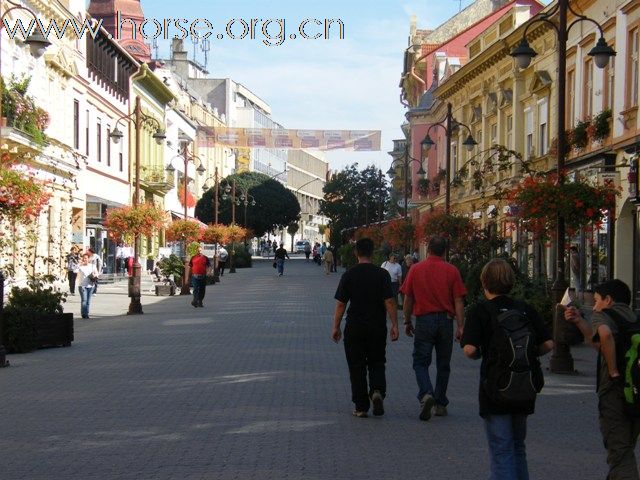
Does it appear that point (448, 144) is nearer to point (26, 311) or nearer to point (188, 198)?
point (26, 311)

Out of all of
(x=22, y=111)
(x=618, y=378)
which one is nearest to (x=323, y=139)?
(x=22, y=111)

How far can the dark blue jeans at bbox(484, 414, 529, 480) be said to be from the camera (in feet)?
20.5

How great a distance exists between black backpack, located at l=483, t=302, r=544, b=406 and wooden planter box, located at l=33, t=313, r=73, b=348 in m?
11.9

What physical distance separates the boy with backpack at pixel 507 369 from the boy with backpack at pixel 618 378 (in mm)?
279

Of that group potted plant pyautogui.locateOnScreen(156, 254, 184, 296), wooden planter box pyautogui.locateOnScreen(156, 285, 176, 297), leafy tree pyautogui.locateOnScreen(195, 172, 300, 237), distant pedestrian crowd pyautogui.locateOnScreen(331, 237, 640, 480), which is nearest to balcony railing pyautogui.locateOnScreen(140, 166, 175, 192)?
potted plant pyautogui.locateOnScreen(156, 254, 184, 296)

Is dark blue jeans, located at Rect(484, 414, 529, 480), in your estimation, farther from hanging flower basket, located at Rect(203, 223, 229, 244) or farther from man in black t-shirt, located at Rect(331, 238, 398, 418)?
hanging flower basket, located at Rect(203, 223, 229, 244)

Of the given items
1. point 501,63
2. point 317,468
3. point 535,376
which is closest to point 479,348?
point 535,376

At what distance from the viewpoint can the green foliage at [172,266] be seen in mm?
36656

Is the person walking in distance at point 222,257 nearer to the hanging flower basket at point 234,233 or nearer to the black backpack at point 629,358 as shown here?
the hanging flower basket at point 234,233

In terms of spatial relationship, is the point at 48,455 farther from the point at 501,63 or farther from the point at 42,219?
the point at 501,63

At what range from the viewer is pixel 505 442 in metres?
6.27

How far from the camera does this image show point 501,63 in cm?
3888

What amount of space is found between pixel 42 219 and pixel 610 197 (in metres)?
24.2

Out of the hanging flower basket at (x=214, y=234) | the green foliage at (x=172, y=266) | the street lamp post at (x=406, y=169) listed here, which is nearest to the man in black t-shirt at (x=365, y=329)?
the green foliage at (x=172, y=266)
